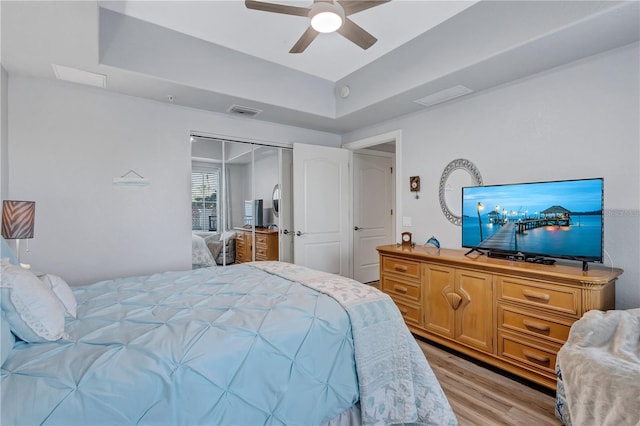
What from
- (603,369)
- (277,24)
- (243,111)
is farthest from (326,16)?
(603,369)

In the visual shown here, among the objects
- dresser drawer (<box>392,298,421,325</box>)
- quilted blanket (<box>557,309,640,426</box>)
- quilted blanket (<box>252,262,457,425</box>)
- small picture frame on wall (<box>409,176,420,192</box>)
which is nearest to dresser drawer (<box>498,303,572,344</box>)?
quilted blanket (<box>557,309,640,426</box>)

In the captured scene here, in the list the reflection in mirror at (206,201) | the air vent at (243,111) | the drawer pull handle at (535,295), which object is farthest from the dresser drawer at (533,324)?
the air vent at (243,111)

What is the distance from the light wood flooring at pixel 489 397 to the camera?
6.20 feet

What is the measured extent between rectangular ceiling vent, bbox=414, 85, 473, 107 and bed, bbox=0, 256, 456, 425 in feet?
6.97

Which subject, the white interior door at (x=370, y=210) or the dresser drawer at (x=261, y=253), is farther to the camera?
the white interior door at (x=370, y=210)

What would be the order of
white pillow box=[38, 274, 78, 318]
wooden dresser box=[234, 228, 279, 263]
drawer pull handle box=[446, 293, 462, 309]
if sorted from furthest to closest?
wooden dresser box=[234, 228, 279, 263] < drawer pull handle box=[446, 293, 462, 309] < white pillow box=[38, 274, 78, 318]

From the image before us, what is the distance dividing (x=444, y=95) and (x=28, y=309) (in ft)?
11.1

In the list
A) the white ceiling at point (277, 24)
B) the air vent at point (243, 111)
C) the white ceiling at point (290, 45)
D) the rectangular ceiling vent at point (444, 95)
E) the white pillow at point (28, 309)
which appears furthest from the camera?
the air vent at point (243, 111)

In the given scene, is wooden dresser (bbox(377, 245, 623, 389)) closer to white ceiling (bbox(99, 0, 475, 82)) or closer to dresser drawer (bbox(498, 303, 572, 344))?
dresser drawer (bbox(498, 303, 572, 344))

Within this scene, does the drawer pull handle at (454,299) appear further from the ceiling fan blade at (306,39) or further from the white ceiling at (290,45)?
the ceiling fan blade at (306,39)

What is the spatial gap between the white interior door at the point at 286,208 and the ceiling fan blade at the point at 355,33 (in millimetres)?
2138

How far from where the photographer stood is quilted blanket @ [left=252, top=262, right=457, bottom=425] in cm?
160

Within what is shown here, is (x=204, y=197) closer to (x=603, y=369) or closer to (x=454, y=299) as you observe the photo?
(x=454, y=299)

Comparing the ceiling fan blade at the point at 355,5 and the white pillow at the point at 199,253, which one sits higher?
the ceiling fan blade at the point at 355,5
